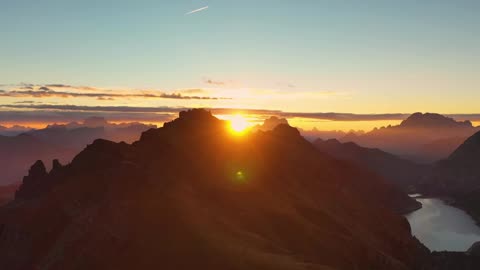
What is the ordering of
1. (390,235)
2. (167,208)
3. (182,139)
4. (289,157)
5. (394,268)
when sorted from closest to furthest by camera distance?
(167,208) → (394,268) → (182,139) → (390,235) → (289,157)

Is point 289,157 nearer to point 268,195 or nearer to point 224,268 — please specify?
point 268,195

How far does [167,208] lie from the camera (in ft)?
333

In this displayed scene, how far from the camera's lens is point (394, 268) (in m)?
134

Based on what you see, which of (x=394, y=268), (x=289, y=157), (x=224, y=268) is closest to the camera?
Result: (x=224, y=268)

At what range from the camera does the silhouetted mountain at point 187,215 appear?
88.9 metres

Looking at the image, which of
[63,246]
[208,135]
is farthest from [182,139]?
[63,246]

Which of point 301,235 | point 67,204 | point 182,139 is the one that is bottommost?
point 301,235

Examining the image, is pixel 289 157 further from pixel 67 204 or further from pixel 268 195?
pixel 67 204

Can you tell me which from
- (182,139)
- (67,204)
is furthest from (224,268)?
(182,139)

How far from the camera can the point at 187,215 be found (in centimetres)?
10138

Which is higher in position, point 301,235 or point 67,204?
point 67,204

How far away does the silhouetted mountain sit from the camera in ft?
292

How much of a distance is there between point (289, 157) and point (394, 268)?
7559 centimetres

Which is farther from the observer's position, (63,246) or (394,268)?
(394,268)
